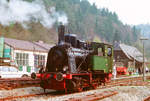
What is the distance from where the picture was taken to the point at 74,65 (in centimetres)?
1209

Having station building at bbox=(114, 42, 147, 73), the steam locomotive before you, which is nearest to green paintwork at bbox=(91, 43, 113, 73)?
the steam locomotive

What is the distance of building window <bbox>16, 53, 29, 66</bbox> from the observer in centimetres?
3214

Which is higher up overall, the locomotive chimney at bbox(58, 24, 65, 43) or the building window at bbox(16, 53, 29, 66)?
the locomotive chimney at bbox(58, 24, 65, 43)

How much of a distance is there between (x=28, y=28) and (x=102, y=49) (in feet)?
231

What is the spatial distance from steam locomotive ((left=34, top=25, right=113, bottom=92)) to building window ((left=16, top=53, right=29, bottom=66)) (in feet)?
66.6

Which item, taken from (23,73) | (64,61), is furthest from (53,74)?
(23,73)

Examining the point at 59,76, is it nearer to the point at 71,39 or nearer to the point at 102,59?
the point at 71,39

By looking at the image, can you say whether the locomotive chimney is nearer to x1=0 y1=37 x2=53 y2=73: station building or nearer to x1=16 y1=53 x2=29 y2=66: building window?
x1=0 y1=37 x2=53 y2=73: station building

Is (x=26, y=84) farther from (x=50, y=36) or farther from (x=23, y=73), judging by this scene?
(x=50, y=36)

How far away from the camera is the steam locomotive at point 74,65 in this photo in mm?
11508

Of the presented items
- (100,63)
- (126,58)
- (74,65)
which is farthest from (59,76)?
(126,58)

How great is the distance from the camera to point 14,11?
68.8ft

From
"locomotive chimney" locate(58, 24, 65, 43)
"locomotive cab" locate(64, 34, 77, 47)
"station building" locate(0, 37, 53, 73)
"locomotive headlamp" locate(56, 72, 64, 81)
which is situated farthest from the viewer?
"station building" locate(0, 37, 53, 73)

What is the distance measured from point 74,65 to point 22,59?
2218cm
